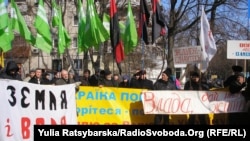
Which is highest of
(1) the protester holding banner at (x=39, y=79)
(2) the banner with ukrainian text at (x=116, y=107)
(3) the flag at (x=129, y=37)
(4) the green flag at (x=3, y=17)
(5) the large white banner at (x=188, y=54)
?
(4) the green flag at (x=3, y=17)

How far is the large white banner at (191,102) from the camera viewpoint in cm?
1067

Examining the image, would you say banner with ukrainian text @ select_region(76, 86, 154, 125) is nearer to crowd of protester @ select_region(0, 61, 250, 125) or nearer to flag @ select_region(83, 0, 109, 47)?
crowd of protester @ select_region(0, 61, 250, 125)

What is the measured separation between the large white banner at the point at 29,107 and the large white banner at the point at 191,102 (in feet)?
7.27

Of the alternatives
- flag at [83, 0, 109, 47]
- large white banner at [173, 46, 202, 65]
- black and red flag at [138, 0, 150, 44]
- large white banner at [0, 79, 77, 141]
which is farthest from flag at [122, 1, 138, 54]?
large white banner at [0, 79, 77, 141]

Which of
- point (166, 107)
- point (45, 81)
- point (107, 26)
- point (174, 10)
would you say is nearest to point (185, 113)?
point (166, 107)

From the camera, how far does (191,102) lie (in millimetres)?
10867

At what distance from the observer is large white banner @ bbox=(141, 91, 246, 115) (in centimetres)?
1067

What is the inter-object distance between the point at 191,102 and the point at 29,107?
4.20 metres

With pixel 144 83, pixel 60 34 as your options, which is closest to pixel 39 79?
pixel 144 83

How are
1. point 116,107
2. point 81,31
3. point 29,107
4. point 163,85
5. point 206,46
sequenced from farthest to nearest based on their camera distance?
point 81,31 < point 206,46 < point 163,85 < point 116,107 < point 29,107

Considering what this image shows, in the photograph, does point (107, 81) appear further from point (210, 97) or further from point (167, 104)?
point (210, 97)

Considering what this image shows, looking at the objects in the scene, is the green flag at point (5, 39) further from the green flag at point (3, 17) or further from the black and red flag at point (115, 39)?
the black and red flag at point (115, 39)

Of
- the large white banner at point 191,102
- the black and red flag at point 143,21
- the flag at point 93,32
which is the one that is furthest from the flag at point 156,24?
the large white banner at point 191,102

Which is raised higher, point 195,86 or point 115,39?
point 115,39
